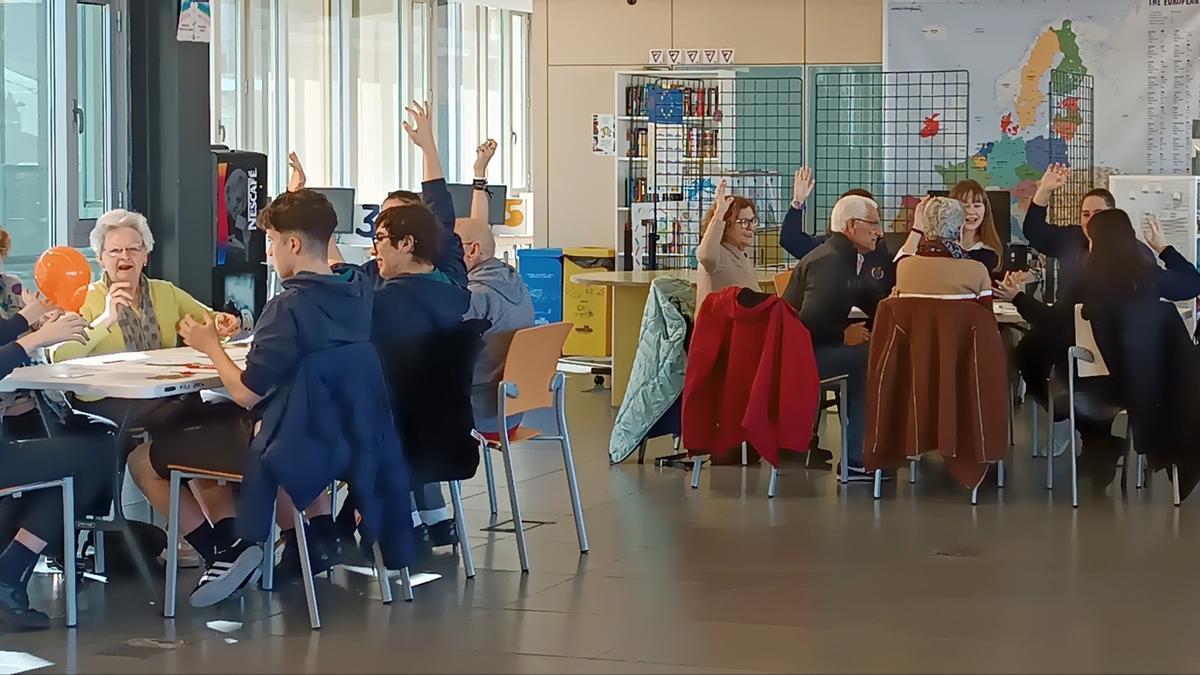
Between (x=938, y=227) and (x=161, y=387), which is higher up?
(x=938, y=227)

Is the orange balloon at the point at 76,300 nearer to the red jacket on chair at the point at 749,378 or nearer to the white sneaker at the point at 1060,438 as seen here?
the red jacket on chair at the point at 749,378

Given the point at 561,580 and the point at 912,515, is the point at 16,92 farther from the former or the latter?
the point at 912,515

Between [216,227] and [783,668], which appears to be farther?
[216,227]

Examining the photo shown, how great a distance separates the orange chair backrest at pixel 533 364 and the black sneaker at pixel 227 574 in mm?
1018

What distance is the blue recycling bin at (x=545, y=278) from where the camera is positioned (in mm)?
11202

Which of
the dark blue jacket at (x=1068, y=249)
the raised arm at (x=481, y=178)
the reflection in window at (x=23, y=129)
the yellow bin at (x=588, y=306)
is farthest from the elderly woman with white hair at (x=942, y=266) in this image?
the yellow bin at (x=588, y=306)

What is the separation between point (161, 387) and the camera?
4535 millimetres

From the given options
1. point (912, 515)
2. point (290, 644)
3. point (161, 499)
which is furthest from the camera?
point (912, 515)

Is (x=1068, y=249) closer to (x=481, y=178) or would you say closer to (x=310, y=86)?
(x=481, y=178)

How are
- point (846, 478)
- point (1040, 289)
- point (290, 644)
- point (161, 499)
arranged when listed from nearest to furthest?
1. point (290, 644)
2. point (161, 499)
3. point (846, 478)
4. point (1040, 289)

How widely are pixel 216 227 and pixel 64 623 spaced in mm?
2421

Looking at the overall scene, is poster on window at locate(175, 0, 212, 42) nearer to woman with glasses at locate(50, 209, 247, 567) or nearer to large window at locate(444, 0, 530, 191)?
woman with glasses at locate(50, 209, 247, 567)

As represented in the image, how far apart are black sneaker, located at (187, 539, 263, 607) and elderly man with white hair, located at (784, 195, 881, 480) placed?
9.68 feet

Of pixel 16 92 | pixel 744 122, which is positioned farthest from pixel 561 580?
pixel 744 122
